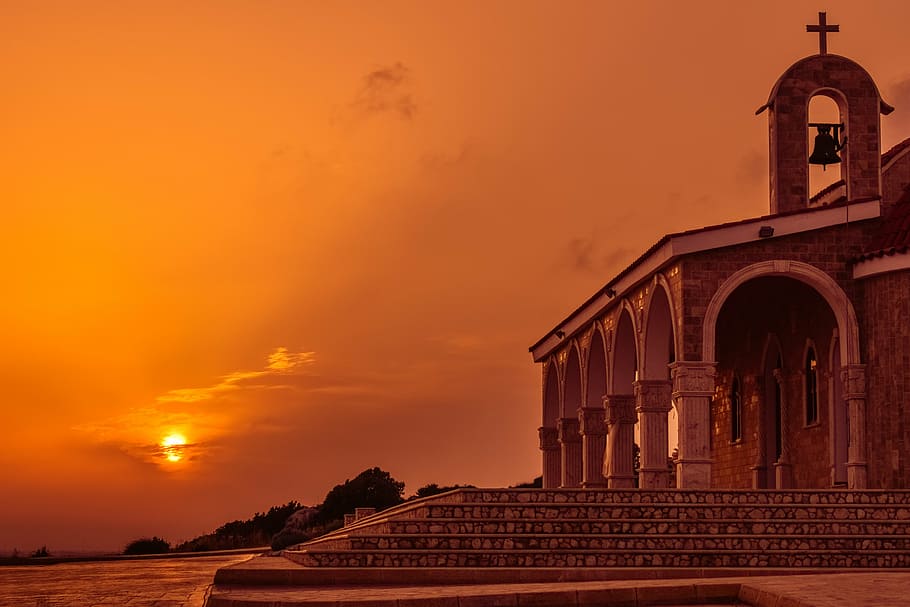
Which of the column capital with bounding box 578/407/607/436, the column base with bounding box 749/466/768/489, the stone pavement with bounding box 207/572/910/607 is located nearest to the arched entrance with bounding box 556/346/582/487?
the column capital with bounding box 578/407/607/436

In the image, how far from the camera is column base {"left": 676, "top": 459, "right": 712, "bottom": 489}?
2145 cm

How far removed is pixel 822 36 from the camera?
26031 millimetres

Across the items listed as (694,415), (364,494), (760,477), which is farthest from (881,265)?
(364,494)

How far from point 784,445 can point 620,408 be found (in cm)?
355

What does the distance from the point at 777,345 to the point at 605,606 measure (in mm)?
15894

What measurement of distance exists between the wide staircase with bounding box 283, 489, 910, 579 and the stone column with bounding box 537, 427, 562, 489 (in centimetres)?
1707

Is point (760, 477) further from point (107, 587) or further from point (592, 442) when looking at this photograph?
point (107, 587)

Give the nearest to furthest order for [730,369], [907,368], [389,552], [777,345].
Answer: [389,552]
[907,368]
[777,345]
[730,369]

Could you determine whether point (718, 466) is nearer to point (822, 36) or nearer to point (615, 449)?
point (615, 449)

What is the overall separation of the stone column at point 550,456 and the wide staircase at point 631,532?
56.0 feet

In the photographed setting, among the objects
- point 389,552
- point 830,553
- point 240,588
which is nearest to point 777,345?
point 830,553

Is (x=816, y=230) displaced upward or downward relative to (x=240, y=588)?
upward

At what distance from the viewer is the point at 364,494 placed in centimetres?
4819

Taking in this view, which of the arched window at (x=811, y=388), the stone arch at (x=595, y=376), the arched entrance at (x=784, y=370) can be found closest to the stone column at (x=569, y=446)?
the stone arch at (x=595, y=376)
